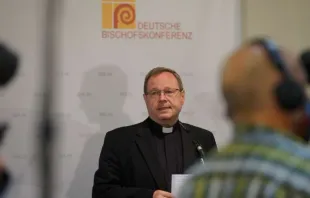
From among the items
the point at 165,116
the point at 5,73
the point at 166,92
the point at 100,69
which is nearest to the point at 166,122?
the point at 165,116

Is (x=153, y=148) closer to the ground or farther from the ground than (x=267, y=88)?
closer to the ground

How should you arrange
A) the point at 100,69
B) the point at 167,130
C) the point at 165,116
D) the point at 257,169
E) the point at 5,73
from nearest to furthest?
the point at 5,73, the point at 257,169, the point at 165,116, the point at 167,130, the point at 100,69

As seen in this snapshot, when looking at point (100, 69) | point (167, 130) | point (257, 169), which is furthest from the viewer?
point (100, 69)

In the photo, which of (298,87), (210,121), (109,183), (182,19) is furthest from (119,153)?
(298,87)

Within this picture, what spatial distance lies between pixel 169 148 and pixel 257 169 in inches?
63.5

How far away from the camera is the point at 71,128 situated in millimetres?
2828

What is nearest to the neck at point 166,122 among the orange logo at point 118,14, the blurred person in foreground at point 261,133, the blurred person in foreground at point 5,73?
the orange logo at point 118,14

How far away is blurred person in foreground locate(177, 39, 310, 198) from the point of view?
916 mm

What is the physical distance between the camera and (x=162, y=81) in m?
2.49

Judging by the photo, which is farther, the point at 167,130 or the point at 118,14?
the point at 118,14

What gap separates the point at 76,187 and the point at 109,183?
0.48 m

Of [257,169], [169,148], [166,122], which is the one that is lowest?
[169,148]

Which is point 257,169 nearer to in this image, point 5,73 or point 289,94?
point 289,94

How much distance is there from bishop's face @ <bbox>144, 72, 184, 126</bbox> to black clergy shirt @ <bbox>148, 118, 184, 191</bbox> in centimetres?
9
